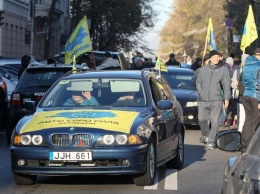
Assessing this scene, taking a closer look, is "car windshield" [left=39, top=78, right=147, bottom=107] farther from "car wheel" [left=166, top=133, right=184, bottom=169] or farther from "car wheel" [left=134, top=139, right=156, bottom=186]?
"car wheel" [left=166, top=133, right=184, bottom=169]

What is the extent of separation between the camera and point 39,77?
1752 centimetres

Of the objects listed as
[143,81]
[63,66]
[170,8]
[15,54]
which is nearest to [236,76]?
[63,66]

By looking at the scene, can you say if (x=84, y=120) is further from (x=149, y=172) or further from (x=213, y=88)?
(x=213, y=88)

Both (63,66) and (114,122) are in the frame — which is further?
(63,66)

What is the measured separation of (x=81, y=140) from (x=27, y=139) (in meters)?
0.67

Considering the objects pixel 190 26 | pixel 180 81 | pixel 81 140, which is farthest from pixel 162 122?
pixel 190 26

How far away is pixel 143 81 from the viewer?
39.6 feet

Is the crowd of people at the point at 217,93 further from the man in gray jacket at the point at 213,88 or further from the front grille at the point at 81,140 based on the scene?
the front grille at the point at 81,140

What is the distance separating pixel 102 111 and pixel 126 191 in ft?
3.79

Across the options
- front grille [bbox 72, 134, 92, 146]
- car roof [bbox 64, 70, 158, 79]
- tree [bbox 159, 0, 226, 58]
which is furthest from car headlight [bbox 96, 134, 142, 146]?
tree [bbox 159, 0, 226, 58]

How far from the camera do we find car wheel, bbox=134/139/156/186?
10.7 m

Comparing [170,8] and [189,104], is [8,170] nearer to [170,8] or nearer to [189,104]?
[189,104]

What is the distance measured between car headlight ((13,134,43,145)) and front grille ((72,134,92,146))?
1.33 feet

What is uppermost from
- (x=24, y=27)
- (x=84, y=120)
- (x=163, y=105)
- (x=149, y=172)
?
(x=24, y=27)
